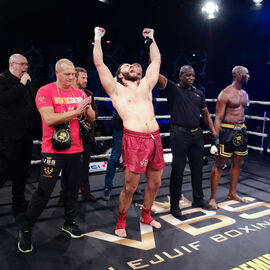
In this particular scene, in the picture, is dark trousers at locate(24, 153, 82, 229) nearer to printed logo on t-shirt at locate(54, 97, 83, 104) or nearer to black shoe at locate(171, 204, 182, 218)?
printed logo on t-shirt at locate(54, 97, 83, 104)

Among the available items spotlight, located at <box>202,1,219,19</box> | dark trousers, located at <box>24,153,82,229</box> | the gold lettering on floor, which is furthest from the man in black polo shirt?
spotlight, located at <box>202,1,219,19</box>

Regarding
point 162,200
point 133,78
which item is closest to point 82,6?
point 133,78

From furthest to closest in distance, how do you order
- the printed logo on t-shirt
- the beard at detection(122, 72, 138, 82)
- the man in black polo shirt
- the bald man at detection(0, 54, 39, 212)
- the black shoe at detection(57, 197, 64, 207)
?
the black shoe at detection(57, 197, 64, 207) → the man in black polo shirt → the bald man at detection(0, 54, 39, 212) → the beard at detection(122, 72, 138, 82) → the printed logo on t-shirt

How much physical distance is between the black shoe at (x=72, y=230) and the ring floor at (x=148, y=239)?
0.04m

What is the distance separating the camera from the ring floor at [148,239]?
2.01 meters

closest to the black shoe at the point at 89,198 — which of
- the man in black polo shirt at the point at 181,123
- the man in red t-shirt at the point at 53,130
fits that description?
the man in black polo shirt at the point at 181,123

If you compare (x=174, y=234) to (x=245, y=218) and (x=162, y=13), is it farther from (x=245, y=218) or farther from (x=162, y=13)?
(x=162, y=13)

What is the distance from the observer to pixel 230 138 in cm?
316

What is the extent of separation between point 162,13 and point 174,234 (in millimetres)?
5986

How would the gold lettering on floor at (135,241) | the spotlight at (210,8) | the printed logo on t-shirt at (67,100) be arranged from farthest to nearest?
1. the spotlight at (210,8)
2. the gold lettering on floor at (135,241)
3. the printed logo on t-shirt at (67,100)

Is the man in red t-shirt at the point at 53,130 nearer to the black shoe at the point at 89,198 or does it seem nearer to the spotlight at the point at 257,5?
the black shoe at the point at 89,198

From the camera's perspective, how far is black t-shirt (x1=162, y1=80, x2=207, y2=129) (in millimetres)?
2875

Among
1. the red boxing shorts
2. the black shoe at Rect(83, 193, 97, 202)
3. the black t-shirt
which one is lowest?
the black shoe at Rect(83, 193, 97, 202)

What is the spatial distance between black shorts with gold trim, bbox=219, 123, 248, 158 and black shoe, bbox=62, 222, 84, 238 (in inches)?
72.4
